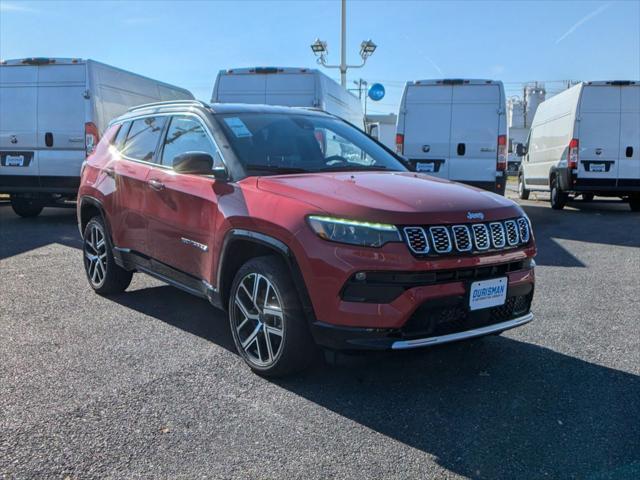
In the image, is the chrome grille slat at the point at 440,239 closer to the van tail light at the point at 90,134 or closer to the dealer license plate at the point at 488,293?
the dealer license plate at the point at 488,293

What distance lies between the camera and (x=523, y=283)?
3756 millimetres

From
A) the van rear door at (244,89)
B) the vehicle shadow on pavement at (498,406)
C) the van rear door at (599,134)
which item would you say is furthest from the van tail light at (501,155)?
the vehicle shadow on pavement at (498,406)

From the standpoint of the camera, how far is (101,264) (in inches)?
230

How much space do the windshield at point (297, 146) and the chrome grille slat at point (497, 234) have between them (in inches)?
48.6

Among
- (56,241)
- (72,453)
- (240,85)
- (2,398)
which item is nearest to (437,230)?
(72,453)

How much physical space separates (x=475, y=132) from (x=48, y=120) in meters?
7.82

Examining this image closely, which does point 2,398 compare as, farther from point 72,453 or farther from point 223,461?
point 223,461

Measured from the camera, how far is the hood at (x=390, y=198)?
10.9 ft

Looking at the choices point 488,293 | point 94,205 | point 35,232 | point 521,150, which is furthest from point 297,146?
point 521,150

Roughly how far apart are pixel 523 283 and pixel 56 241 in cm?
775

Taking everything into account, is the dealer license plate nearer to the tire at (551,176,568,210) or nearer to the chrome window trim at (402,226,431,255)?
the chrome window trim at (402,226,431,255)

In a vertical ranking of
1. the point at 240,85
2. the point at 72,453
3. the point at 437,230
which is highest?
the point at 240,85

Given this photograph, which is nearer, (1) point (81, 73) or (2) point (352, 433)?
(2) point (352, 433)

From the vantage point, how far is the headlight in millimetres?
3236
